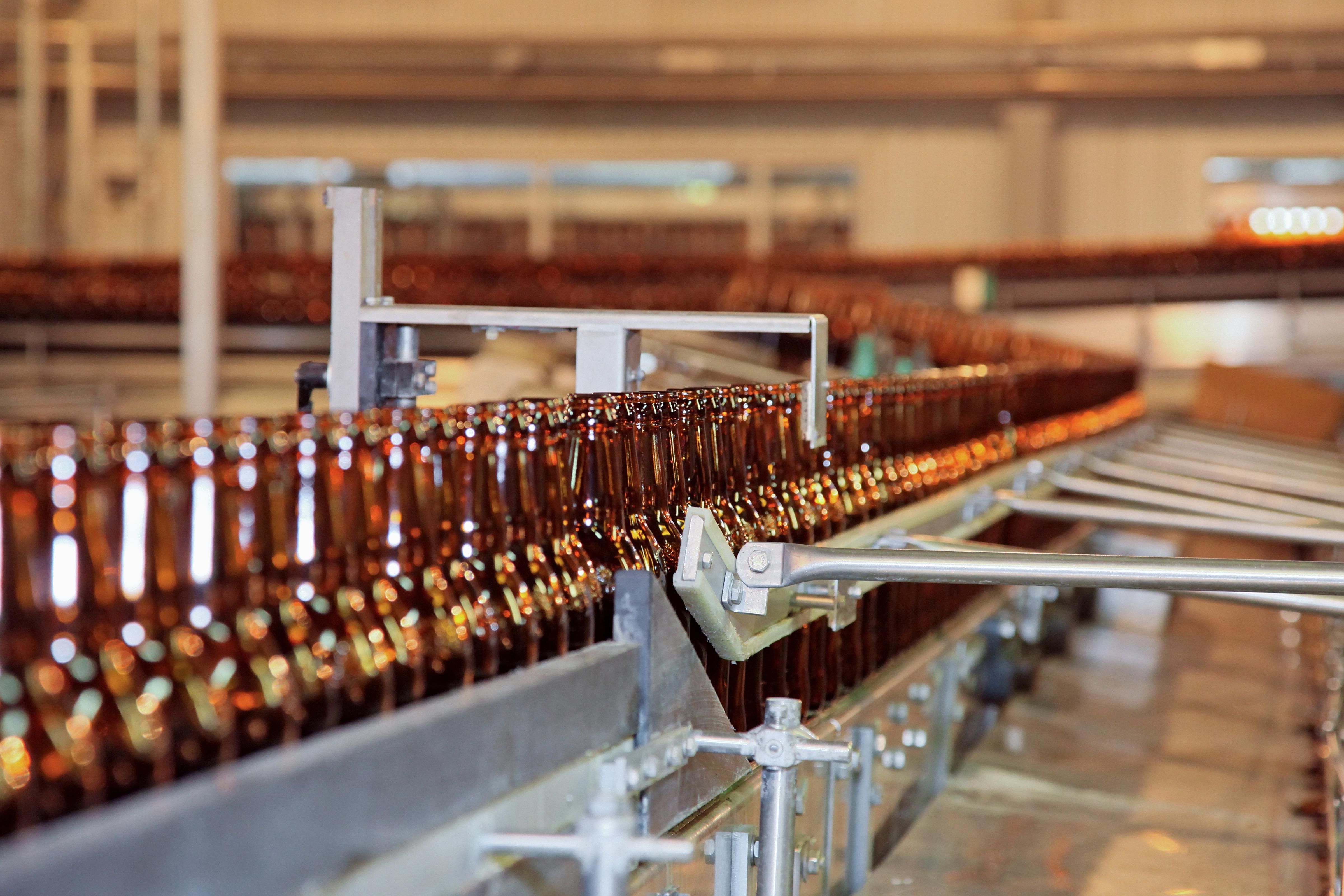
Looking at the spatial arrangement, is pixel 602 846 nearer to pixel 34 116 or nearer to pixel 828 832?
pixel 828 832

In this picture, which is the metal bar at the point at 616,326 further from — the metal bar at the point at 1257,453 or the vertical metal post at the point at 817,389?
the metal bar at the point at 1257,453

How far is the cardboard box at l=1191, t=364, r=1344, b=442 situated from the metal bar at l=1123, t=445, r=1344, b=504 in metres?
2.41

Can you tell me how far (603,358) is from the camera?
5.57ft

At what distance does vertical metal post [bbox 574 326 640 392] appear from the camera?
1.69 metres

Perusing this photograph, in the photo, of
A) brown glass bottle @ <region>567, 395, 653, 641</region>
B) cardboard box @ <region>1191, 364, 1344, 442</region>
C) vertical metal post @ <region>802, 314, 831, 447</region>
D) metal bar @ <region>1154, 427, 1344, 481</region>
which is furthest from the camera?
cardboard box @ <region>1191, 364, 1344, 442</region>

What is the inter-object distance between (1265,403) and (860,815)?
13.7 ft

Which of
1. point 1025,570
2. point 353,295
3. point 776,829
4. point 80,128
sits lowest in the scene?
point 776,829

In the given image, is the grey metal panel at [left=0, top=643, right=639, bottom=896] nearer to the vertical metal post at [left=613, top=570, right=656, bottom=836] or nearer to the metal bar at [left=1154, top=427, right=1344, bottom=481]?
the vertical metal post at [left=613, top=570, right=656, bottom=836]

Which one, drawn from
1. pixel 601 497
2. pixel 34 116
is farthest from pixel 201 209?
pixel 34 116

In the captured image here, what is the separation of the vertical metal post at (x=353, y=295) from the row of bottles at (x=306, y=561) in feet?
2.21

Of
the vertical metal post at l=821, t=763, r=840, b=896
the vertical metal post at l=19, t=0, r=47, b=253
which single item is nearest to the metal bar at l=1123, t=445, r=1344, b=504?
the vertical metal post at l=821, t=763, r=840, b=896

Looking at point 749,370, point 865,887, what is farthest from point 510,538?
point 749,370

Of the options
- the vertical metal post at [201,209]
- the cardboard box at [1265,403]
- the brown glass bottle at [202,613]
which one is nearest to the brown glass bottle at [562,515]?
the brown glass bottle at [202,613]

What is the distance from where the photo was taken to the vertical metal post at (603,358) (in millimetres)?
1690
